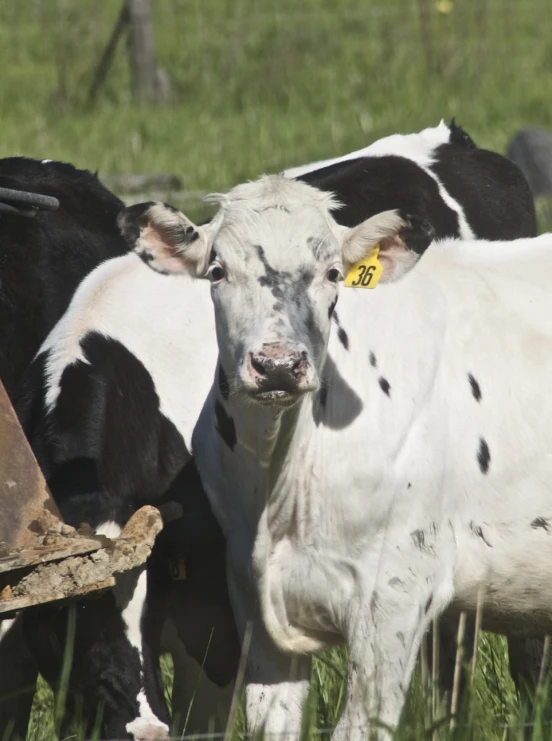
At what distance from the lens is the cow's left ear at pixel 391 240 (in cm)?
409

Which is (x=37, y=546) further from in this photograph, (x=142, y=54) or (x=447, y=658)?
(x=142, y=54)

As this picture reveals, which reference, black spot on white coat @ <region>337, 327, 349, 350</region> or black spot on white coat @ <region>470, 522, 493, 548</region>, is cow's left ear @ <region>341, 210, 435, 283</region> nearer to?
black spot on white coat @ <region>337, 327, 349, 350</region>

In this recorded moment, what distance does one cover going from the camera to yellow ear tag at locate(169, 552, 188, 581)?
4512 millimetres

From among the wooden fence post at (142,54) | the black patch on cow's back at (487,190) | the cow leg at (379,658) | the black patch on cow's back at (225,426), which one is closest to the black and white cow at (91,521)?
the black patch on cow's back at (225,426)

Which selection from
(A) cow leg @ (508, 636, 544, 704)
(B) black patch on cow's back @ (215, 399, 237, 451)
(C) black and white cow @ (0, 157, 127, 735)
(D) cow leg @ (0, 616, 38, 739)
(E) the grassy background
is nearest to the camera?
(B) black patch on cow's back @ (215, 399, 237, 451)

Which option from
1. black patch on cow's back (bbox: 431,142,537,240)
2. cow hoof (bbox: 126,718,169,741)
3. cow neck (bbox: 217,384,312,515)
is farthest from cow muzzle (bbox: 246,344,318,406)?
black patch on cow's back (bbox: 431,142,537,240)

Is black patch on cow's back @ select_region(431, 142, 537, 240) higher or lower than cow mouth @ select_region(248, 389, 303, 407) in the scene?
higher

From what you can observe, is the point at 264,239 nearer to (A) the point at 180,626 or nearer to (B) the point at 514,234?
(A) the point at 180,626

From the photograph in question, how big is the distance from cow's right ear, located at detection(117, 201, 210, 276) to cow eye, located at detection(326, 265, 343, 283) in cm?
38

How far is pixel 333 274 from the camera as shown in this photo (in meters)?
4.04

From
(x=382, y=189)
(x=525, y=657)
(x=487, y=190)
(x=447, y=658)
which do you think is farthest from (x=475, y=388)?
(x=487, y=190)

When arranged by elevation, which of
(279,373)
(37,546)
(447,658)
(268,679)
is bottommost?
(447,658)

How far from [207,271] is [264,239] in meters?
0.23

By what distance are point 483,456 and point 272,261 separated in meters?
0.92
